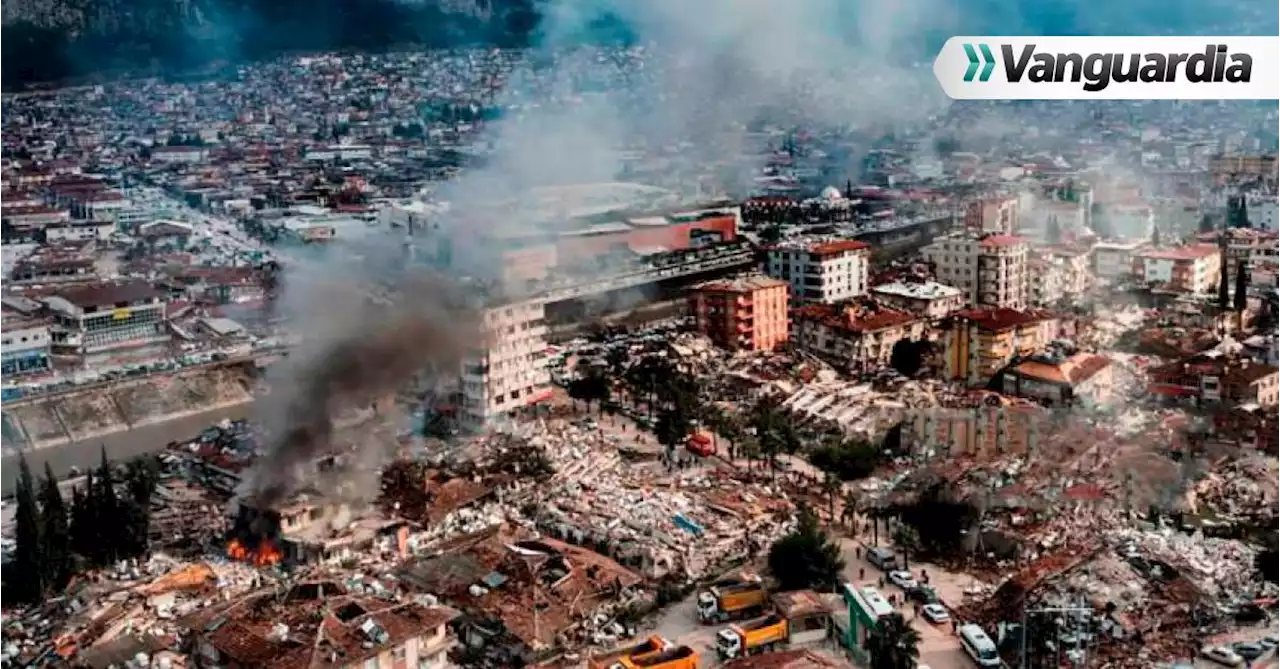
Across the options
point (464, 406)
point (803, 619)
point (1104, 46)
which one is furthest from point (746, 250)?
point (803, 619)

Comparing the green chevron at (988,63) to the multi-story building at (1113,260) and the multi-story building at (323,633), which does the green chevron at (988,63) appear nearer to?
the multi-story building at (1113,260)

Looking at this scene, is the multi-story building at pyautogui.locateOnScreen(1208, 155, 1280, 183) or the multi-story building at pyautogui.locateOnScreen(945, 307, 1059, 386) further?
the multi-story building at pyautogui.locateOnScreen(1208, 155, 1280, 183)

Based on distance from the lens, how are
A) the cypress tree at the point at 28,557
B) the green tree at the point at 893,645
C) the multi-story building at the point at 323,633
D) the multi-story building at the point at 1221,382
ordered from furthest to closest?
the multi-story building at the point at 1221,382, the cypress tree at the point at 28,557, the multi-story building at the point at 323,633, the green tree at the point at 893,645

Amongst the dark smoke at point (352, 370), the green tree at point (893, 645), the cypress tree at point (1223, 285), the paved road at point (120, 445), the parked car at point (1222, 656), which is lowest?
the paved road at point (120, 445)

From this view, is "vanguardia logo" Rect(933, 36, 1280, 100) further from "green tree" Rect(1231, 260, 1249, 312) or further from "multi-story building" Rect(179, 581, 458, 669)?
"multi-story building" Rect(179, 581, 458, 669)

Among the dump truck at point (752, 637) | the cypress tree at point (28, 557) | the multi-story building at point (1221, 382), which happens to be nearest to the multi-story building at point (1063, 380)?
the multi-story building at point (1221, 382)

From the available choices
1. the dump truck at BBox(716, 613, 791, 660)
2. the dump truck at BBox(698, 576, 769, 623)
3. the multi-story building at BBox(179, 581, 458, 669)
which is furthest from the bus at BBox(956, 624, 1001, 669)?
the multi-story building at BBox(179, 581, 458, 669)

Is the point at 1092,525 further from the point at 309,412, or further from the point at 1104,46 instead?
the point at 1104,46

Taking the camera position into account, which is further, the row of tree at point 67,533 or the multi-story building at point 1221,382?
the multi-story building at point 1221,382
